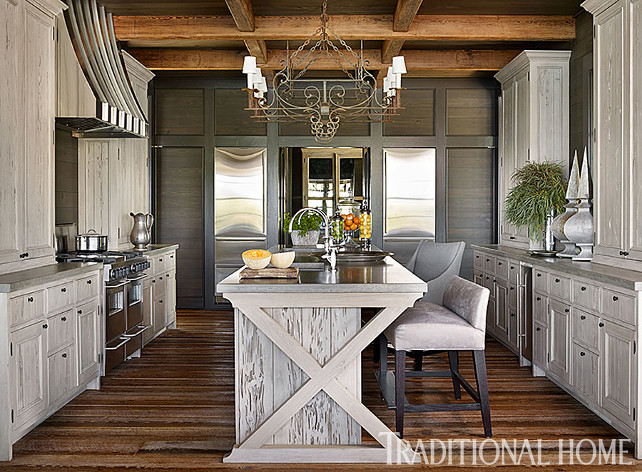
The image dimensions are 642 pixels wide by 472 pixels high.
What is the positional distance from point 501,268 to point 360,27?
8.24 feet

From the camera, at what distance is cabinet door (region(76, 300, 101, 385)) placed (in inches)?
165

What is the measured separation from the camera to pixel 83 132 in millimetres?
5566

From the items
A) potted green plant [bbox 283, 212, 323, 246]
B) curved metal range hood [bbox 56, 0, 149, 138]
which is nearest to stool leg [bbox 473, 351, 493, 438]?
potted green plant [bbox 283, 212, 323, 246]

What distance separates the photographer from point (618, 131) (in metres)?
3.99

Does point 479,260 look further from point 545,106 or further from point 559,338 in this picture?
point 559,338

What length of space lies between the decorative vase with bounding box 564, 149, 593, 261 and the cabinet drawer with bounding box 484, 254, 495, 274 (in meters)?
1.40

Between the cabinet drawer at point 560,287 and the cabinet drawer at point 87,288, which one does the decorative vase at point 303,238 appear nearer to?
the cabinet drawer at point 87,288

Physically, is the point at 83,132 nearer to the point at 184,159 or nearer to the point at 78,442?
the point at 184,159

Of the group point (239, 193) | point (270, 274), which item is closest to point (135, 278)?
point (270, 274)

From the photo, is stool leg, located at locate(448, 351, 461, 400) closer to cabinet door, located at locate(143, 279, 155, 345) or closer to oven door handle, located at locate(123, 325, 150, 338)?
oven door handle, located at locate(123, 325, 150, 338)

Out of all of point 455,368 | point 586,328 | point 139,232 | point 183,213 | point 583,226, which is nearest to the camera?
point 586,328

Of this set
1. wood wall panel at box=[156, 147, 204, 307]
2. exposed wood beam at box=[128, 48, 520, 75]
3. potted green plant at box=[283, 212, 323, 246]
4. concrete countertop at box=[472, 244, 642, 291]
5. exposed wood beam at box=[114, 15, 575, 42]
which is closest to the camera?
concrete countertop at box=[472, 244, 642, 291]

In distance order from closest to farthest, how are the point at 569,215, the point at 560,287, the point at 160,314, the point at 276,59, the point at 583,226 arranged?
the point at 560,287 < the point at 583,226 < the point at 569,215 < the point at 160,314 < the point at 276,59

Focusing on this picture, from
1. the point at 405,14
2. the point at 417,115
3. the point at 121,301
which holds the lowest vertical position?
the point at 121,301
